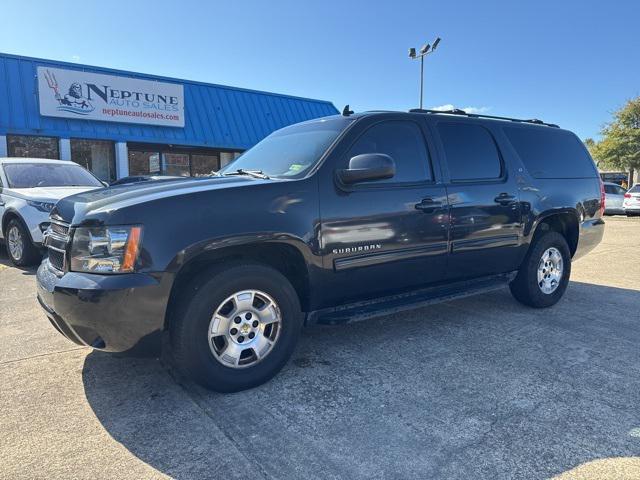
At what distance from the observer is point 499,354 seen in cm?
374

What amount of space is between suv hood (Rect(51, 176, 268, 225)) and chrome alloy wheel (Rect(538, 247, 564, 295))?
3268mm

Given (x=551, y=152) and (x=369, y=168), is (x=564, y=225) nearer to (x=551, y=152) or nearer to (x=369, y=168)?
(x=551, y=152)

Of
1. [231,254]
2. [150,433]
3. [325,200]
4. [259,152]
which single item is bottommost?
[150,433]

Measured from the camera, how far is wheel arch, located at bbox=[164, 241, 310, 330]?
293cm

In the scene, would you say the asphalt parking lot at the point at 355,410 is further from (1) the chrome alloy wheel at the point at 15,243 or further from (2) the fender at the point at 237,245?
(1) the chrome alloy wheel at the point at 15,243

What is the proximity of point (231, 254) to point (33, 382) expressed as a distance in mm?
1637

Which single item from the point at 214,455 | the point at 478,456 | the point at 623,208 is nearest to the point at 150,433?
the point at 214,455

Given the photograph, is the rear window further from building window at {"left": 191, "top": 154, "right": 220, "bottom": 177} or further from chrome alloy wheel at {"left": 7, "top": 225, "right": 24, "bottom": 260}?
building window at {"left": 191, "top": 154, "right": 220, "bottom": 177}

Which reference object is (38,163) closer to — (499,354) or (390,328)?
(390,328)

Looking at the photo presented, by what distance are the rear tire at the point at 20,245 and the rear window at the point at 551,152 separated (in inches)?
255

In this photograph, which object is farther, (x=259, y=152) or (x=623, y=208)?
(x=623, y=208)

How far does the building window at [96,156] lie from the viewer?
13.7 meters

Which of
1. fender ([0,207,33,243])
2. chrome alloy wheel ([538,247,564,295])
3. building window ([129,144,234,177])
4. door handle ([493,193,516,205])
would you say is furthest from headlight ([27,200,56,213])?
building window ([129,144,234,177])

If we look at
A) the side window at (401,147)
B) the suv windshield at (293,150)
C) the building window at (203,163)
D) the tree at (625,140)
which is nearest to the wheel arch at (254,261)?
the suv windshield at (293,150)
